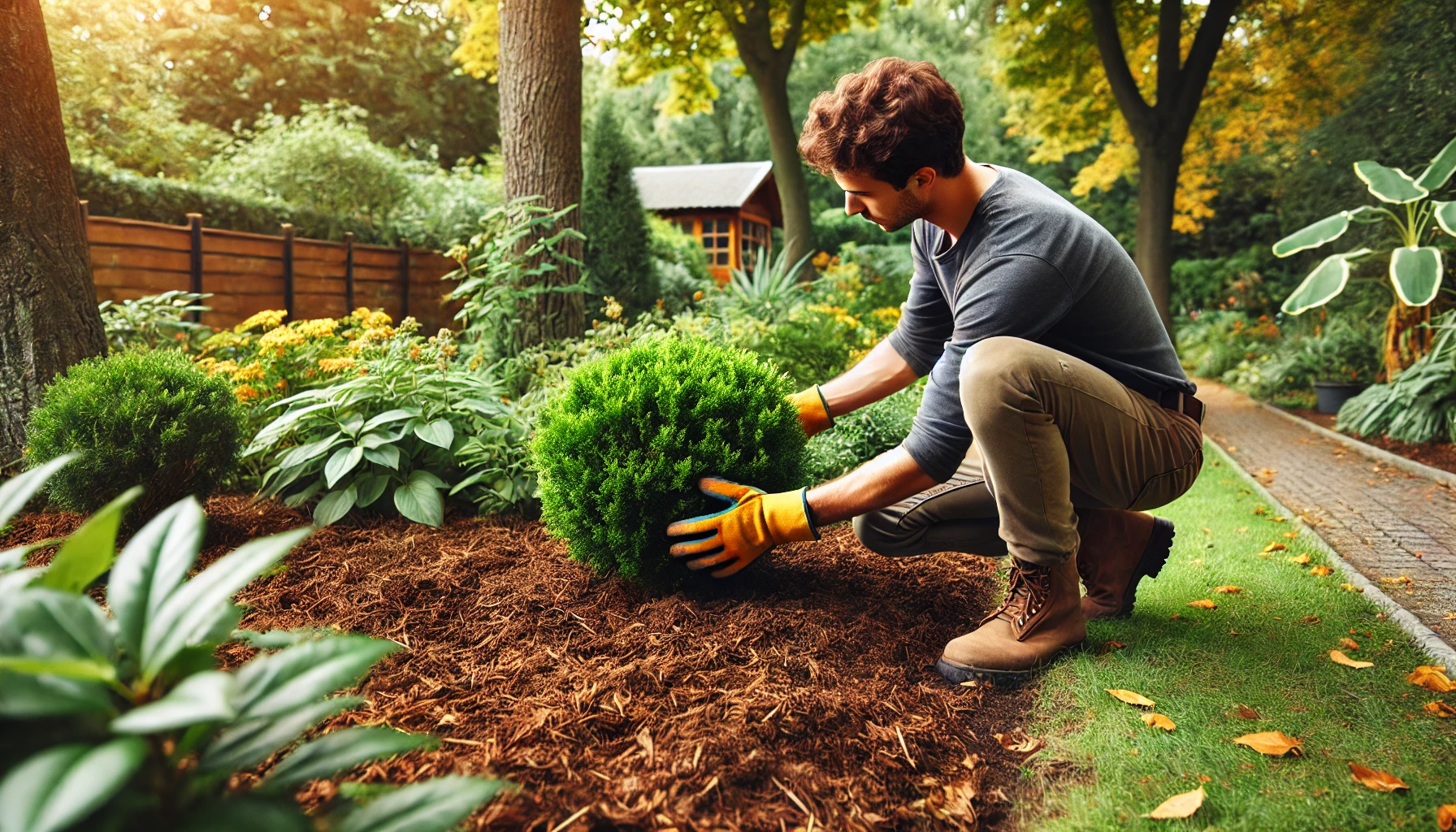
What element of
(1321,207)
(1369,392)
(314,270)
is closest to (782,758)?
(1369,392)

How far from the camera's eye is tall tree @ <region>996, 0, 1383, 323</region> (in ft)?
30.3

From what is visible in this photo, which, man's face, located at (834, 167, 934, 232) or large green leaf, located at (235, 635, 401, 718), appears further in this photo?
man's face, located at (834, 167, 934, 232)

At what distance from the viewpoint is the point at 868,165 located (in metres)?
2.18

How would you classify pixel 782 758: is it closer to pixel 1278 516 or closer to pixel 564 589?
pixel 564 589

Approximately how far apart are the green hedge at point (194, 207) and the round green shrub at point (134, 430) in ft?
18.6

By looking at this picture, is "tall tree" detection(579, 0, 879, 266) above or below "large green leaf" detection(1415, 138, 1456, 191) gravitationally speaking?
above

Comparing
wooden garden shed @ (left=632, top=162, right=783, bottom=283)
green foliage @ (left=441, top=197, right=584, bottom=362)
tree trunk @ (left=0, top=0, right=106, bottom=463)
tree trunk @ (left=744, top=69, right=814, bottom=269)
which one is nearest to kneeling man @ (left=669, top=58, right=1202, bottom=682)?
green foliage @ (left=441, top=197, right=584, bottom=362)

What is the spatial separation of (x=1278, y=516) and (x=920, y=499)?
8.11 ft

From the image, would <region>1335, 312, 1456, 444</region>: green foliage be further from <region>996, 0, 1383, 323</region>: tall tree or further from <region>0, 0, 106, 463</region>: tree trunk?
<region>0, 0, 106, 463</region>: tree trunk

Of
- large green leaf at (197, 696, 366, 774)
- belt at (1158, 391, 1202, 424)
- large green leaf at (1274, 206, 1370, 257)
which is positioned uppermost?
large green leaf at (1274, 206, 1370, 257)

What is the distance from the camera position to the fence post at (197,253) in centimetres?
689

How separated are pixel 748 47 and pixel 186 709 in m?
11.4

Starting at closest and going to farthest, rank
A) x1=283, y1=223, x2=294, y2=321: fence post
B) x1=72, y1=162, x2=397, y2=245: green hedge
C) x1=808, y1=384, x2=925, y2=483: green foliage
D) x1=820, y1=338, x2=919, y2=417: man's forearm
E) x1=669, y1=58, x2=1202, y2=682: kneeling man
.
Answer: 1. x1=669, y1=58, x2=1202, y2=682: kneeling man
2. x1=820, y1=338, x2=919, y2=417: man's forearm
3. x1=808, y1=384, x2=925, y2=483: green foliage
4. x1=283, y1=223, x2=294, y2=321: fence post
5. x1=72, y1=162, x2=397, y2=245: green hedge

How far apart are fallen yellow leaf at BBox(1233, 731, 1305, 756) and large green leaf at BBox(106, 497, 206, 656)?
6.60 feet
